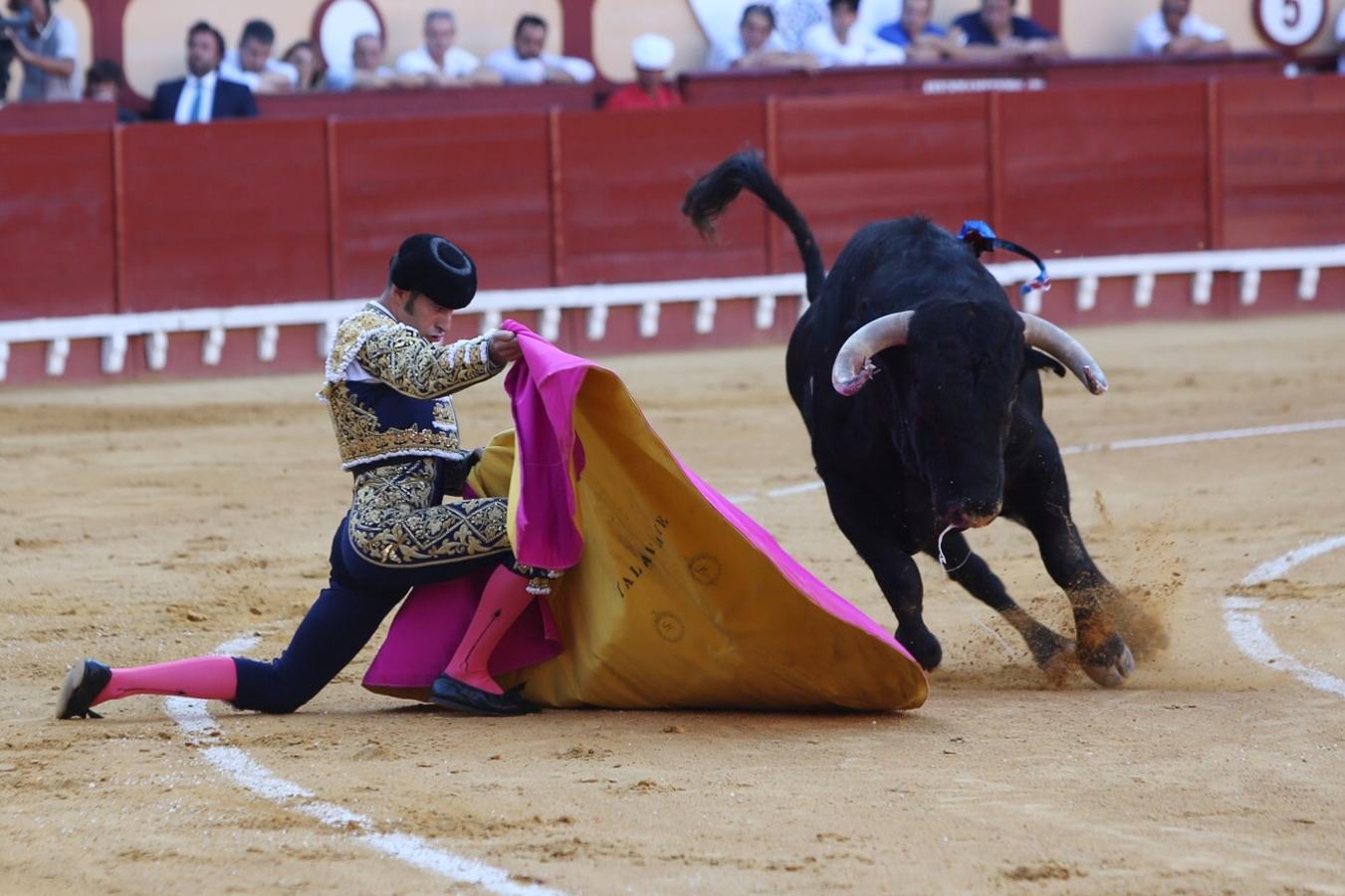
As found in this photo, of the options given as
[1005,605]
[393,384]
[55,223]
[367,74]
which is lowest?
[1005,605]

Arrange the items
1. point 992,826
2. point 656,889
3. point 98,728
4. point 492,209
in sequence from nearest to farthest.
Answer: point 656,889, point 992,826, point 98,728, point 492,209

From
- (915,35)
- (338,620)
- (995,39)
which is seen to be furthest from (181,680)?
(995,39)

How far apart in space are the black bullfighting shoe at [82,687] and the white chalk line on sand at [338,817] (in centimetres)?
17

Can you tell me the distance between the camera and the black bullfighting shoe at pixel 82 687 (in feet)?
12.2

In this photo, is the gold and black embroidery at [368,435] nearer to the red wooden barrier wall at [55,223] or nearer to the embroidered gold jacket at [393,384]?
the embroidered gold jacket at [393,384]

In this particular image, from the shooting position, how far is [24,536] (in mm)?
6180

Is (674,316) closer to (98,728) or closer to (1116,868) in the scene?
(98,728)

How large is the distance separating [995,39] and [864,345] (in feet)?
27.7

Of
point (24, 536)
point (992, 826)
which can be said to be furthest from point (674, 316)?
point (992, 826)

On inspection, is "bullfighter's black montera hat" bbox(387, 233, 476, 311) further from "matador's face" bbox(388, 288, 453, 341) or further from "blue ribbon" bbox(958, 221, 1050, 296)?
"blue ribbon" bbox(958, 221, 1050, 296)

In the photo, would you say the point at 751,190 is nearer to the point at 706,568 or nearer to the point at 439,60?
the point at 706,568

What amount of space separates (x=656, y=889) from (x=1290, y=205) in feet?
34.0

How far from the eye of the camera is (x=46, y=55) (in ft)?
33.3

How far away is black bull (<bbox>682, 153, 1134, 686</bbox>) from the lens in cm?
375
